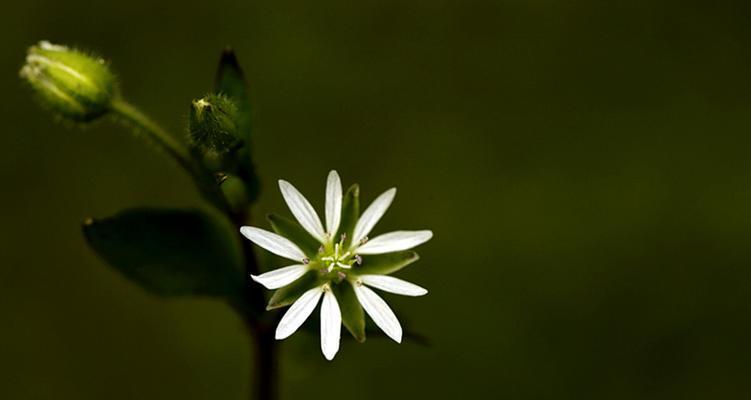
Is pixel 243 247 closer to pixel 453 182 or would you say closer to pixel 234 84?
pixel 234 84

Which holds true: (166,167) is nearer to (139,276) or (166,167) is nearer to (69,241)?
(69,241)

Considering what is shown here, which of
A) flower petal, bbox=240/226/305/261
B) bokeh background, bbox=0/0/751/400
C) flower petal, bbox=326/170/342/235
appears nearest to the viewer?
flower petal, bbox=240/226/305/261

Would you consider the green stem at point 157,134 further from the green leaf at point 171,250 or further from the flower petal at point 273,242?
the flower petal at point 273,242

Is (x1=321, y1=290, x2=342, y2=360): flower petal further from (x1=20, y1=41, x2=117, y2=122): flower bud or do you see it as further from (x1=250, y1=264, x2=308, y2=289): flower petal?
(x1=20, y1=41, x2=117, y2=122): flower bud

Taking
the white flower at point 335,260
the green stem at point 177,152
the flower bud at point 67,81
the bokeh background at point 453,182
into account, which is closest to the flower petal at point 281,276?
the white flower at point 335,260

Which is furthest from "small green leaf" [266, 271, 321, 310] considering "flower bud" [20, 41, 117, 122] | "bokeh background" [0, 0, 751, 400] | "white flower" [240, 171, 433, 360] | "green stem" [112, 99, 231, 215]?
"bokeh background" [0, 0, 751, 400]

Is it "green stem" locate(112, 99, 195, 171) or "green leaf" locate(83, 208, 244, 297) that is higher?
"green stem" locate(112, 99, 195, 171)

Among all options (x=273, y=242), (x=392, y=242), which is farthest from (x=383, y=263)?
(x=273, y=242)
